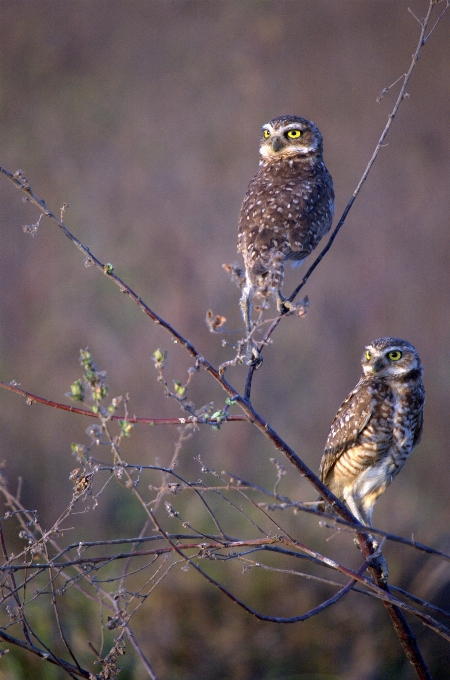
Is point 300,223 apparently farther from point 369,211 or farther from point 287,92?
point 287,92

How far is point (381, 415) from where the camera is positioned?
337 centimetres

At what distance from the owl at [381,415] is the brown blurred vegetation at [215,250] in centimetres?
262

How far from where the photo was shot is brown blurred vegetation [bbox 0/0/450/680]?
5941 mm

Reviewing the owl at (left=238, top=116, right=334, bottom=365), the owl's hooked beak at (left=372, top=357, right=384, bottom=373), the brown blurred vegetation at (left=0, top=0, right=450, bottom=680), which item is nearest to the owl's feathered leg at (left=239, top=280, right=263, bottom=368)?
the owl at (left=238, top=116, right=334, bottom=365)

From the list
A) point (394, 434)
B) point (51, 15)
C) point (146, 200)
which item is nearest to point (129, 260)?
point (146, 200)

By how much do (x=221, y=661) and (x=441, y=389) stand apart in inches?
140

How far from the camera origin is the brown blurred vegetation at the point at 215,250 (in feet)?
19.5

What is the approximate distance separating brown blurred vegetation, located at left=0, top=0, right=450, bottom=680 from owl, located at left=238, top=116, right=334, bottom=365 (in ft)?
9.51

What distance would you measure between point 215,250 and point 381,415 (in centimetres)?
444

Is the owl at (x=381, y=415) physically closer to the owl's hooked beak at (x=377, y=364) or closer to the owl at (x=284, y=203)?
the owl's hooked beak at (x=377, y=364)

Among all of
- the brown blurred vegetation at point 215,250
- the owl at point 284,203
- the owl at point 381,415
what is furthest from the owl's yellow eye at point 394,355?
the brown blurred vegetation at point 215,250

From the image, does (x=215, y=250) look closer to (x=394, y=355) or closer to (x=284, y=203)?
(x=284, y=203)

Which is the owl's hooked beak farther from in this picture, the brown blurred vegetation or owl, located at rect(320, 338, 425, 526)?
the brown blurred vegetation

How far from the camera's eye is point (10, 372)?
760 centimetres
